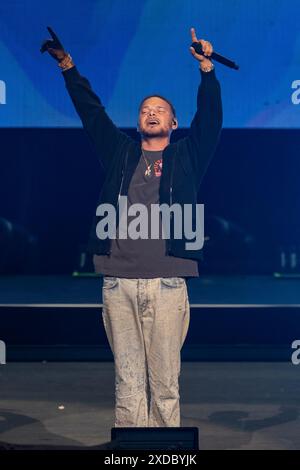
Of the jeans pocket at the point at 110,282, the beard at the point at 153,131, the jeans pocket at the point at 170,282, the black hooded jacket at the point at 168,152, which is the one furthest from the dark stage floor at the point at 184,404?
the beard at the point at 153,131

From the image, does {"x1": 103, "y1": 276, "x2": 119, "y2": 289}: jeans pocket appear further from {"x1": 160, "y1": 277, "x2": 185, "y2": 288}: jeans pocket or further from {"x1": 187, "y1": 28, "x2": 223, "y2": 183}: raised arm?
{"x1": 187, "y1": 28, "x2": 223, "y2": 183}: raised arm

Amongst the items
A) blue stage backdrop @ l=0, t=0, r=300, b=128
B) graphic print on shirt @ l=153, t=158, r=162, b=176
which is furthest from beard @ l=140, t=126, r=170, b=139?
blue stage backdrop @ l=0, t=0, r=300, b=128

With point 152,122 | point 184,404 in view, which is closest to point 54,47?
point 152,122

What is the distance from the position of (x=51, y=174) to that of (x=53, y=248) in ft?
2.92

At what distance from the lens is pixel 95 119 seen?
475 centimetres

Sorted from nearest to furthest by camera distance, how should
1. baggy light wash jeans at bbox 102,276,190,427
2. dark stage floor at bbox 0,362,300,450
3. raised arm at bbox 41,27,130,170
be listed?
baggy light wash jeans at bbox 102,276,190,427
raised arm at bbox 41,27,130,170
dark stage floor at bbox 0,362,300,450

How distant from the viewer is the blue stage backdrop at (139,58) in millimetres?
8250

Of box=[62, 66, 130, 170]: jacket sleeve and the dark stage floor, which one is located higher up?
box=[62, 66, 130, 170]: jacket sleeve

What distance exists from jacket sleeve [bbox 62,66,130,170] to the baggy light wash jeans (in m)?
0.63

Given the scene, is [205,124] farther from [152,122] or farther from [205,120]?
[152,122]

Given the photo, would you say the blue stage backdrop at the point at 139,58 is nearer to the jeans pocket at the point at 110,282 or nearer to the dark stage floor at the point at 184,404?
the dark stage floor at the point at 184,404

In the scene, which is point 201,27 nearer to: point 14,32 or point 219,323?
point 14,32

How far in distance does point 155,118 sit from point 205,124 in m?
0.24

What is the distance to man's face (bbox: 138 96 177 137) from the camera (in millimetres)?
4559
